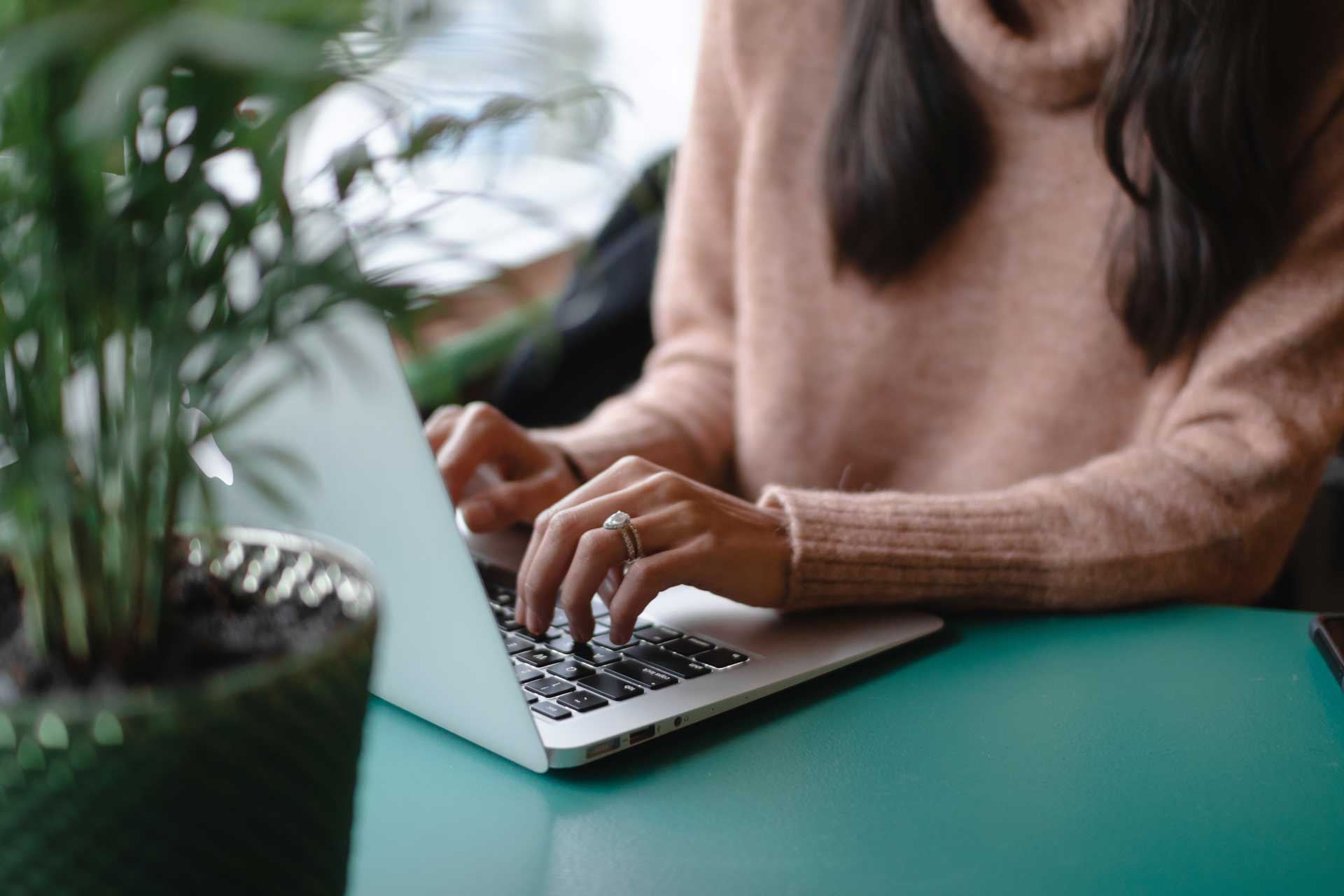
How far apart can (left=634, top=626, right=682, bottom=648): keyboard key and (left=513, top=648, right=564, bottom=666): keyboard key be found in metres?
0.05

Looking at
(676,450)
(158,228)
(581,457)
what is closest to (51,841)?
(158,228)

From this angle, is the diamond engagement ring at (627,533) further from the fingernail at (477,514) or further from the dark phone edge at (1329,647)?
the dark phone edge at (1329,647)

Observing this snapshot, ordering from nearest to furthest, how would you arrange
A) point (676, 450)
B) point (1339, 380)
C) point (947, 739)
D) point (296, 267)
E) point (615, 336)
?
point (296, 267) < point (947, 739) < point (1339, 380) < point (676, 450) < point (615, 336)

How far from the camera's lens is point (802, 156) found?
3.57 ft

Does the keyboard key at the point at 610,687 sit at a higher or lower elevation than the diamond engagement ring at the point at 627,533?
lower

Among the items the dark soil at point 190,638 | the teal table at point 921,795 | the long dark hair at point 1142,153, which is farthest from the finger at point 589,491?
the long dark hair at point 1142,153

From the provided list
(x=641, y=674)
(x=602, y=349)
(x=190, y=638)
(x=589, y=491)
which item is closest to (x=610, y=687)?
(x=641, y=674)

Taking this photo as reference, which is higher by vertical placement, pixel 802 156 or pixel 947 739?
pixel 802 156

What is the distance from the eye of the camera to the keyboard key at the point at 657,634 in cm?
62

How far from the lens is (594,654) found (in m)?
0.60

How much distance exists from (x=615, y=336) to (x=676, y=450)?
41cm

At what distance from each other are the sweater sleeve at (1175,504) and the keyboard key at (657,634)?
0.25 ft

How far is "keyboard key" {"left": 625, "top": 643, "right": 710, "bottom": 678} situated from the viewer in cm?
58

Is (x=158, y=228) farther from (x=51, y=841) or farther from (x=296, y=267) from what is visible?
(x=51, y=841)
